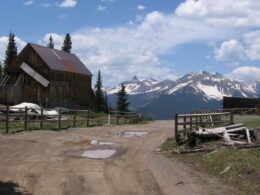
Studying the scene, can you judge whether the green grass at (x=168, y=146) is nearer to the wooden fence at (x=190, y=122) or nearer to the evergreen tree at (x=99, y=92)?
the wooden fence at (x=190, y=122)

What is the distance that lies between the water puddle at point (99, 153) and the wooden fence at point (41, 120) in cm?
937

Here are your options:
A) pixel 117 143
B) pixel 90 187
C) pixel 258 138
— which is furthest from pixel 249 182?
pixel 117 143

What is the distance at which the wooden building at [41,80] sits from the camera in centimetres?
7025

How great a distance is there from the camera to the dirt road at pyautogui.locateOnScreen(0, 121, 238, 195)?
13.3 meters

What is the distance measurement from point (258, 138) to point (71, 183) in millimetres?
10589

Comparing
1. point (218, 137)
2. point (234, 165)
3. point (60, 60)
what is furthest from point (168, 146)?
point (60, 60)

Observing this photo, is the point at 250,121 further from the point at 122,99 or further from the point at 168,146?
the point at 122,99

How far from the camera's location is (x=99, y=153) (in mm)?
20672

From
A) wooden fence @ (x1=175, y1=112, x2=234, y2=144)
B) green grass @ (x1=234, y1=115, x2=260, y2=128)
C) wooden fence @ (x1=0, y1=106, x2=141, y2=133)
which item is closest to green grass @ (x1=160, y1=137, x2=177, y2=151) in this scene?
wooden fence @ (x1=175, y1=112, x2=234, y2=144)

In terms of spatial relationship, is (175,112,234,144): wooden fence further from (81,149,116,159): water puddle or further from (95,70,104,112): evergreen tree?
(95,70,104,112): evergreen tree

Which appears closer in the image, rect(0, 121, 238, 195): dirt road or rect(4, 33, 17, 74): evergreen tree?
rect(0, 121, 238, 195): dirt road

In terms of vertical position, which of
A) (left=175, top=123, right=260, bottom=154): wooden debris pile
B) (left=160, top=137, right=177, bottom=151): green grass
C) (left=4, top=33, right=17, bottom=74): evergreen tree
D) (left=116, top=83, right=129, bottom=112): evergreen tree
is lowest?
(left=160, top=137, right=177, bottom=151): green grass

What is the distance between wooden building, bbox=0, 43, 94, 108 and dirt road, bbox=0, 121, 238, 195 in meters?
47.4

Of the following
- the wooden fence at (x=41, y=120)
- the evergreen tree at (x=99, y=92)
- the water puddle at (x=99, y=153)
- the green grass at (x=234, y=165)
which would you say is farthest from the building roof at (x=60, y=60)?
the green grass at (x=234, y=165)
